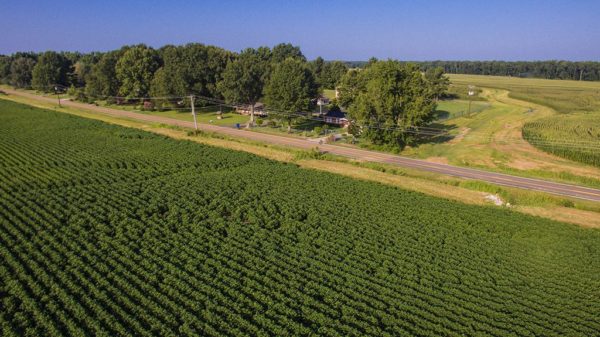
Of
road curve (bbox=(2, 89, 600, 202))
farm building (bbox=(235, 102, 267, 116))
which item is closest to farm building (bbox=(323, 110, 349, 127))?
road curve (bbox=(2, 89, 600, 202))

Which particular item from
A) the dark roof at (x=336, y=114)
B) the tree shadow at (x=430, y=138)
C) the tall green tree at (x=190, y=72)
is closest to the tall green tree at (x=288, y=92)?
the dark roof at (x=336, y=114)

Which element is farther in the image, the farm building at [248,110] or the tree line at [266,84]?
the farm building at [248,110]

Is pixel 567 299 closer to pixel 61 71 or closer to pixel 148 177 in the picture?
pixel 148 177

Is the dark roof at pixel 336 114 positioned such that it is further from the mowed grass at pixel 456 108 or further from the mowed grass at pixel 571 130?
the mowed grass at pixel 571 130

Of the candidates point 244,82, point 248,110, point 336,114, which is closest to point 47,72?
point 248,110

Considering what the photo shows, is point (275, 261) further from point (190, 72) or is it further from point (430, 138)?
point (190, 72)

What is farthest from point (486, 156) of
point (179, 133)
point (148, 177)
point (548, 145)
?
point (179, 133)

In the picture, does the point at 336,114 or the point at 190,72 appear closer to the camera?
the point at 336,114
